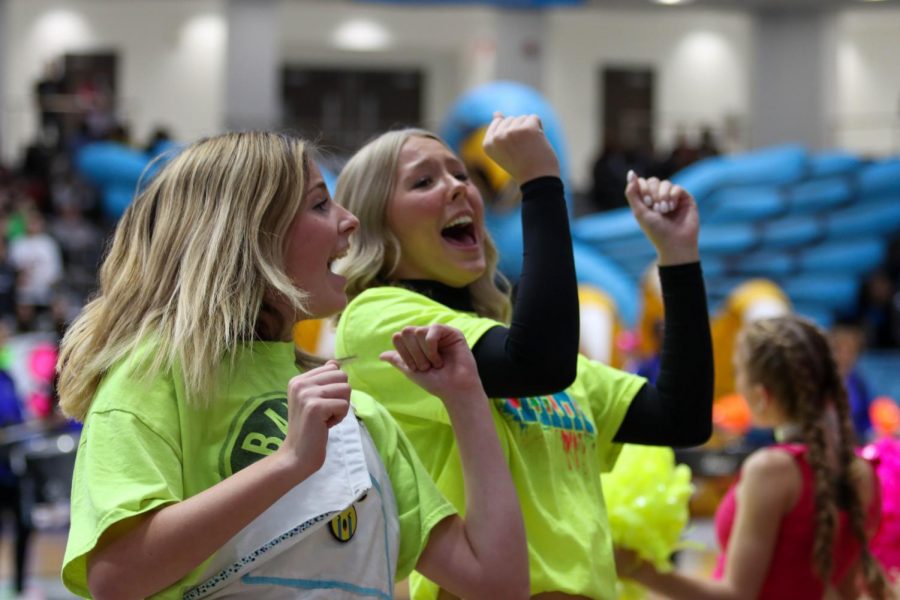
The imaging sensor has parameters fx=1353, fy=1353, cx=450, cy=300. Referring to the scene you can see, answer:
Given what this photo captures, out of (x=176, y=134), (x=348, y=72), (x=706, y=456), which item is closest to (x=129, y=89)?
(x=176, y=134)

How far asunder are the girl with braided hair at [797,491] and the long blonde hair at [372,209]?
2.82ft

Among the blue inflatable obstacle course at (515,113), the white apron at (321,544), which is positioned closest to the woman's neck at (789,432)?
the white apron at (321,544)

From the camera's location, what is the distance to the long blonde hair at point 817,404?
284cm

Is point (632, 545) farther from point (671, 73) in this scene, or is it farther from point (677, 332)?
point (671, 73)

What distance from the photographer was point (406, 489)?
184 cm

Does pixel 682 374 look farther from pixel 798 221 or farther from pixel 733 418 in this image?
pixel 798 221

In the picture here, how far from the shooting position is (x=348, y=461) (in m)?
1.69

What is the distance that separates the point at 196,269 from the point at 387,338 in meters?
0.44

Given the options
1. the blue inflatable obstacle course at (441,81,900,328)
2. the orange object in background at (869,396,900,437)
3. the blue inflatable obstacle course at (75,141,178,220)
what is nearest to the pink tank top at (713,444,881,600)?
the orange object in background at (869,396,900,437)

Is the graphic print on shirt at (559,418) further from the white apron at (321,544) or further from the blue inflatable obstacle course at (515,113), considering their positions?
the blue inflatable obstacle course at (515,113)

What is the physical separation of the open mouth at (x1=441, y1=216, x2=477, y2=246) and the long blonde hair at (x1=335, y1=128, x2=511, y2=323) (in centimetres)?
9

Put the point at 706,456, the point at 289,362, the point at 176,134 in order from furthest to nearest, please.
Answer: the point at 176,134
the point at 706,456
the point at 289,362

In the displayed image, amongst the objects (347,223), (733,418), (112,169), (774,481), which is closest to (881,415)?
(733,418)

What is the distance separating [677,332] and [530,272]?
1.62 ft
